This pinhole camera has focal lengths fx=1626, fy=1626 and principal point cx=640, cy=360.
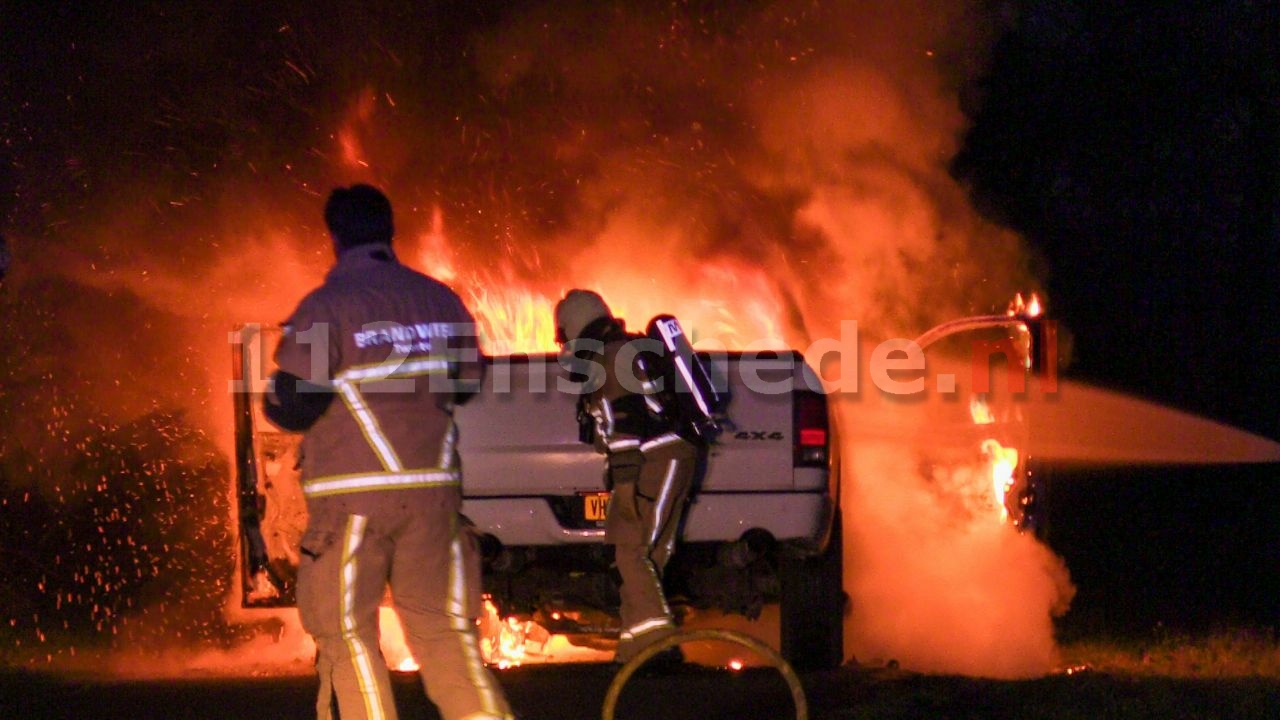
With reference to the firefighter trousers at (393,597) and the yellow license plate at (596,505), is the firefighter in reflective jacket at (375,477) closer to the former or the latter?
the firefighter trousers at (393,597)

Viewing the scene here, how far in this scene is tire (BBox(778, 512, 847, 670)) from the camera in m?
8.52

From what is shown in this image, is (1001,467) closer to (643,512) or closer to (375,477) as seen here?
(643,512)

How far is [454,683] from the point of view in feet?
15.6

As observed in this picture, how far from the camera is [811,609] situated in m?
8.53

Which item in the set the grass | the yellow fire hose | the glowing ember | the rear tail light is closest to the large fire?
the glowing ember

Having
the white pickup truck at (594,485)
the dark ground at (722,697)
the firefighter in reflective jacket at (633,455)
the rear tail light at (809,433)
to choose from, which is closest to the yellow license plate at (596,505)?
the white pickup truck at (594,485)

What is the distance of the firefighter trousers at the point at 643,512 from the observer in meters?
7.61

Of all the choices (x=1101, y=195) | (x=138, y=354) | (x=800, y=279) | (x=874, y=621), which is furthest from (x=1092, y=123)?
(x=138, y=354)

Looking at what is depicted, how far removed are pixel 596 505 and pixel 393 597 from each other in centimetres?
344

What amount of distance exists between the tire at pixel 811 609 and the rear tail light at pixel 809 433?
0.56 metres

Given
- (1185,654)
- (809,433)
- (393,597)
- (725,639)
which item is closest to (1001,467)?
(1185,654)

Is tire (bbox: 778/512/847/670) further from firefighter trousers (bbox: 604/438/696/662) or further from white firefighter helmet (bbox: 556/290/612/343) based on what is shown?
white firefighter helmet (bbox: 556/290/612/343)

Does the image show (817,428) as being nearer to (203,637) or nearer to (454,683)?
(454,683)

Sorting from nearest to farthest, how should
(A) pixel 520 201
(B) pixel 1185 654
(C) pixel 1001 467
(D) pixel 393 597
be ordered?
(D) pixel 393 597 < (B) pixel 1185 654 < (C) pixel 1001 467 < (A) pixel 520 201
